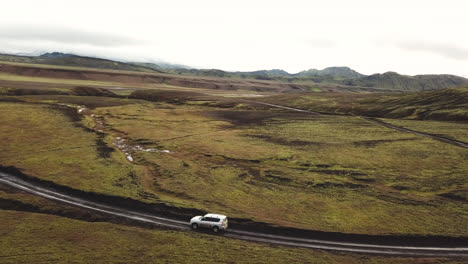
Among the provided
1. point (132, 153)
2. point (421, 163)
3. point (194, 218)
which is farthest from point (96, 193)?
point (421, 163)

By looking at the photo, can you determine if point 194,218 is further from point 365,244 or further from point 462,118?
point 462,118

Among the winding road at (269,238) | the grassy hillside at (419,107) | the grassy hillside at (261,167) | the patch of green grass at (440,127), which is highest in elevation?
the grassy hillside at (419,107)

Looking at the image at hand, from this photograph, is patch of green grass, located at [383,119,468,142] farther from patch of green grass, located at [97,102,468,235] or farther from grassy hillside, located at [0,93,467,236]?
grassy hillside, located at [0,93,467,236]

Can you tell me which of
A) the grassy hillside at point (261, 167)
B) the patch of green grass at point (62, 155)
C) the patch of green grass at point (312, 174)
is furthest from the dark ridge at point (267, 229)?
the patch of green grass at point (62, 155)

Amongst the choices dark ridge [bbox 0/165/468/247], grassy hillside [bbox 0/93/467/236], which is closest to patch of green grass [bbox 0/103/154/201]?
grassy hillside [bbox 0/93/467/236]

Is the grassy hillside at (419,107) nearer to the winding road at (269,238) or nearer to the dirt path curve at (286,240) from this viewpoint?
the dirt path curve at (286,240)

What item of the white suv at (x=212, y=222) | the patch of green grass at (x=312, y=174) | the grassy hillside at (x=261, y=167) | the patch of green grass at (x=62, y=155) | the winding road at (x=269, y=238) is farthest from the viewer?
the patch of green grass at (x=62, y=155)

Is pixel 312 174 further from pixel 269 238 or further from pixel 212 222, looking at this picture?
pixel 212 222

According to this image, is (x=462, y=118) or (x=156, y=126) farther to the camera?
(x=462, y=118)
